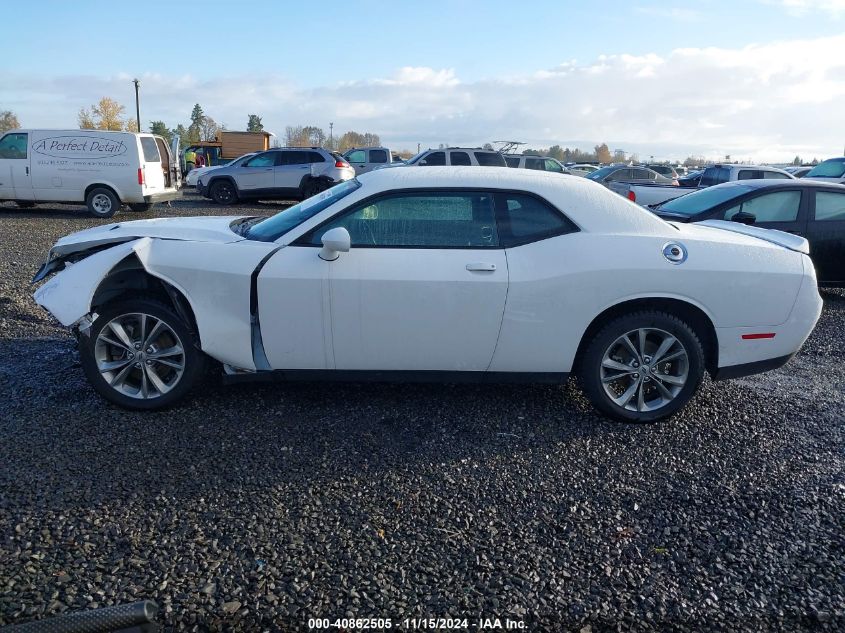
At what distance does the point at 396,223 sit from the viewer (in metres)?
3.97

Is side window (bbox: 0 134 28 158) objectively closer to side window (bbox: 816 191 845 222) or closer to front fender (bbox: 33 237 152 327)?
front fender (bbox: 33 237 152 327)

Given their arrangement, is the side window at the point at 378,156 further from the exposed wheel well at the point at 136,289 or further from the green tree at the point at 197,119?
the green tree at the point at 197,119

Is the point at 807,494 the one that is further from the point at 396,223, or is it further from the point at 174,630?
the point at 174,630

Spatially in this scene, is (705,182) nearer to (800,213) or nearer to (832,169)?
(832,169)

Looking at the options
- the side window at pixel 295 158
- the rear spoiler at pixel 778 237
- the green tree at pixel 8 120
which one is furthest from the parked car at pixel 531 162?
the green tree at pixel 8 120

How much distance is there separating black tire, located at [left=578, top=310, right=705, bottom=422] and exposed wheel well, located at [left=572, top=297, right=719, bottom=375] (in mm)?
46

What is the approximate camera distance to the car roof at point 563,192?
4020 mm

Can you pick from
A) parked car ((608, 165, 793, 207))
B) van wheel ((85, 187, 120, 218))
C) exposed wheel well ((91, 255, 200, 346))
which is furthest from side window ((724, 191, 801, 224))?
van wheel ((85, 187, 120, 218))

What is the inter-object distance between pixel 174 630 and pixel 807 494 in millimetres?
3110

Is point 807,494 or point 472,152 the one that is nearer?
point 807,494

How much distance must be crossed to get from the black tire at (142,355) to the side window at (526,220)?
205 cm

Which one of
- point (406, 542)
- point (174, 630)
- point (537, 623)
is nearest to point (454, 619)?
point (537, 623)

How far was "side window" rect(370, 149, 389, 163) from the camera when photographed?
79.4ft

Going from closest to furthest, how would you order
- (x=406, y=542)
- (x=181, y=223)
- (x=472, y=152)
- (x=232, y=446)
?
(x=406, y=542)
(x=232, y=446)
(x=181, y=223)
(x=472, y=152)
